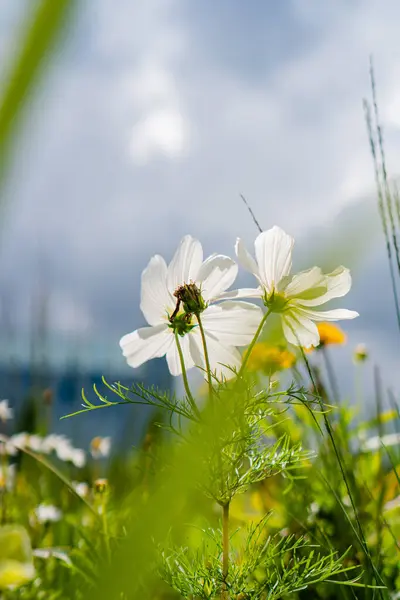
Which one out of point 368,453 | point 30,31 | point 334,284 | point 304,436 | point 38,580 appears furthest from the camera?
point 368,453

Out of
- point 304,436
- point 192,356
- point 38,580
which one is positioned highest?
point 192,356

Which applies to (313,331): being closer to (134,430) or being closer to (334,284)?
(334,284)

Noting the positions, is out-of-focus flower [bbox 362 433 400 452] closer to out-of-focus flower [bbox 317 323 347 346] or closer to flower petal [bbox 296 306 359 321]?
out-of-focus flower [bbox 317 323 347 346]

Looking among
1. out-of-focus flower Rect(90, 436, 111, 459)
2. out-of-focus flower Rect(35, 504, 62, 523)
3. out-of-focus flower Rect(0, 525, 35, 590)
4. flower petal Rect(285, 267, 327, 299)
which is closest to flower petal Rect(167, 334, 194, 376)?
flower petal Rect(285, 267, 327, 299)

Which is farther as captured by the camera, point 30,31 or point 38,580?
point 38,580

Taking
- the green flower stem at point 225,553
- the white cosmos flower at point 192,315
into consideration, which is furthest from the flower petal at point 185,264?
the green flower stem at point 225,553

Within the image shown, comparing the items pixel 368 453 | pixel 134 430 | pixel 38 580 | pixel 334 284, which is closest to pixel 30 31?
pixel 334 284

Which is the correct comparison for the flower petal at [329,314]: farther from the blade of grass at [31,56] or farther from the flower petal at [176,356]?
the blade of grass at [31,56]
